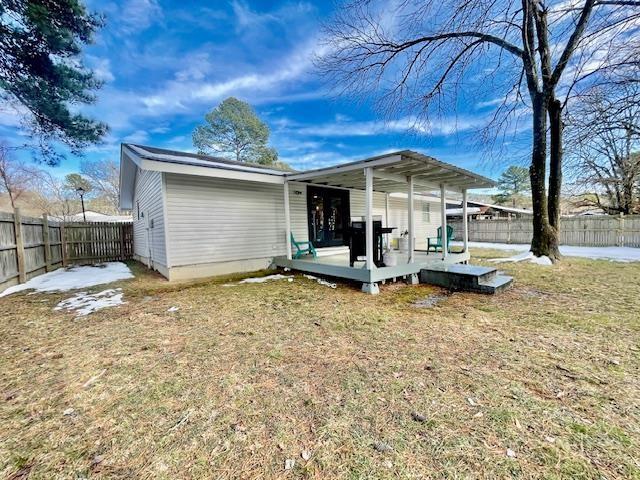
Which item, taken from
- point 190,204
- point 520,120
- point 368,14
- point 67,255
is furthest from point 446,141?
point 67,255

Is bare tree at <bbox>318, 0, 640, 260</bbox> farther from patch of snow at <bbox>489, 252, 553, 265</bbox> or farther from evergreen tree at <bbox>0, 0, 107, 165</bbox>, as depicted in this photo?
evergreen tree at <bbox>0, 0, 107, 165</bbox>

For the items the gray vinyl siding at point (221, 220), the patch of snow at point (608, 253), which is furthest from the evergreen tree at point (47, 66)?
the patch of snow at point (608, 253)

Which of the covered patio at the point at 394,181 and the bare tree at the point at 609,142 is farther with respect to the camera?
the bare tree at the point at 609,142

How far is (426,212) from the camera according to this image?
14.0 meters

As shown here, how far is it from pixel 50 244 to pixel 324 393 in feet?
33.8

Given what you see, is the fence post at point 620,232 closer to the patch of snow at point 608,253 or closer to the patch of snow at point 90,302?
the patch of snow at point 608,253

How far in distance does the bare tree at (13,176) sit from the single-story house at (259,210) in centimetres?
1617

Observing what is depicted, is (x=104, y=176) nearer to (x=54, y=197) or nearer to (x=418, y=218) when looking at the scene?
(x=54, y=197)

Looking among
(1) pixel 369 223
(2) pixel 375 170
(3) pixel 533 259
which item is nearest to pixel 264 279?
(1) pixel 369 223

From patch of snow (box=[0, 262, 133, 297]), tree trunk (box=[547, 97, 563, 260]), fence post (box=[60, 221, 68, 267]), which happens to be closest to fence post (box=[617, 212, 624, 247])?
tree trunk (box=[547, 97, 563, 260])

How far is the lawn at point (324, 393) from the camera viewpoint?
1549mm

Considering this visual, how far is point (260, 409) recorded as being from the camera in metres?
2.00

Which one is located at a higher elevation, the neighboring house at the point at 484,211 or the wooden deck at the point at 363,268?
the neighboring house at the point at 484,211

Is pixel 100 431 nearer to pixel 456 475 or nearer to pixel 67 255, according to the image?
pixel 456 475
